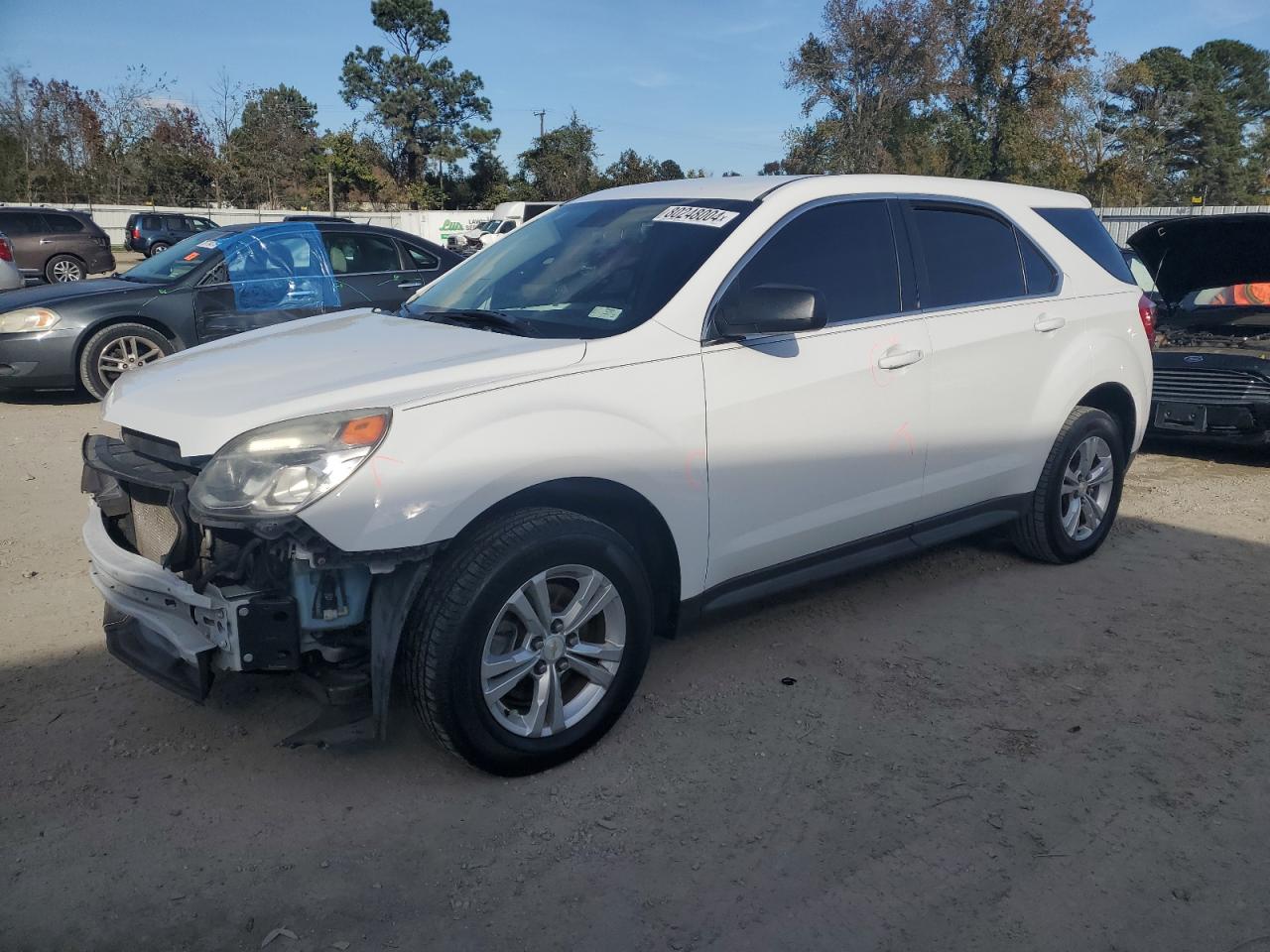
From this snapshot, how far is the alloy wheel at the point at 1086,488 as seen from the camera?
16.5 ft

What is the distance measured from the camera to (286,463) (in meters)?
2.74

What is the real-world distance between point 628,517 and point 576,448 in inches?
16.0

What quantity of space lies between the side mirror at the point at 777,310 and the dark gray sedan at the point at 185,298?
5.73 metres

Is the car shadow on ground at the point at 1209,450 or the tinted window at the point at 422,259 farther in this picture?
the tinted window at the point at 422,259

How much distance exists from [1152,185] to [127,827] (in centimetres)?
5680

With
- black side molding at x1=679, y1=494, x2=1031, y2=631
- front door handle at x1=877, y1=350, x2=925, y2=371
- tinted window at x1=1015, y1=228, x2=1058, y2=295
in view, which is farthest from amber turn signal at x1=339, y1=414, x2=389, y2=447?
tinted window at x1=1015, y1=228, x2=1058, y2=295

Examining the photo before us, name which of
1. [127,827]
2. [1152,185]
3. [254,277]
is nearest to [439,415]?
[127,827]

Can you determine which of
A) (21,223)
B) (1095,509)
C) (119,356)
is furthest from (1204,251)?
(21,223)

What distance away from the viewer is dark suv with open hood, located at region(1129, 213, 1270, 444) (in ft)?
23.3

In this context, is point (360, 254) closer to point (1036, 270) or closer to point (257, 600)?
point (1036, 270)

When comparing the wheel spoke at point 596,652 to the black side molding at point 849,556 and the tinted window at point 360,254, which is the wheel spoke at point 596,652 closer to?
the black side molding at point 849,556

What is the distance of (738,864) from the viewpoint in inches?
109

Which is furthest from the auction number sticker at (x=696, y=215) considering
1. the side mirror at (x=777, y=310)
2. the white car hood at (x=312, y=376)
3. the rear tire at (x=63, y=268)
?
the rear tire at (x=63, y=268)

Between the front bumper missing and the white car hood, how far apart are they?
0.39 meters
